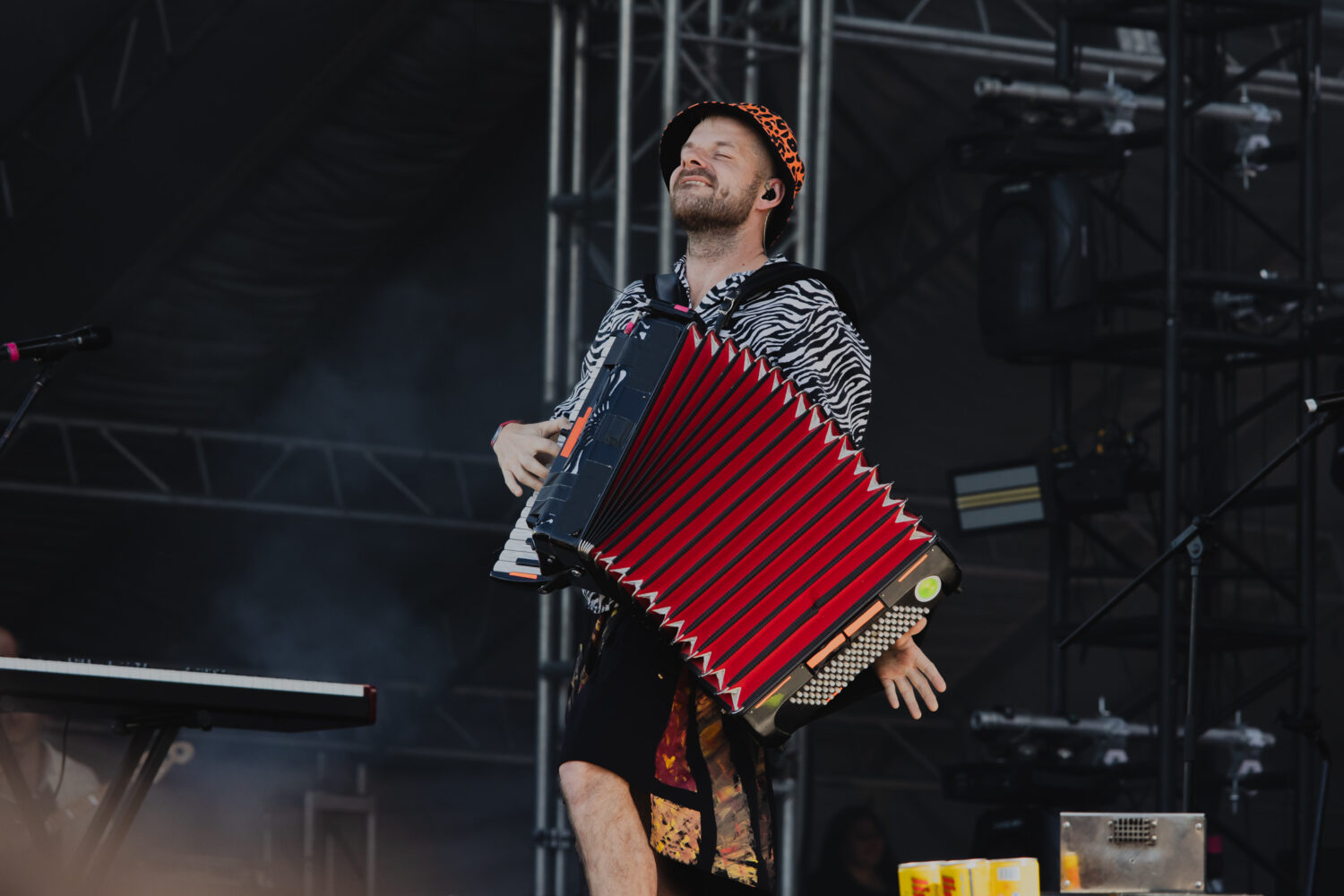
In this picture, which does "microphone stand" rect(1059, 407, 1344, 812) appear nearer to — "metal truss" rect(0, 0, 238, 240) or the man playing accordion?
the man playing accordion

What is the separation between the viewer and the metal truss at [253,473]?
9453 mm

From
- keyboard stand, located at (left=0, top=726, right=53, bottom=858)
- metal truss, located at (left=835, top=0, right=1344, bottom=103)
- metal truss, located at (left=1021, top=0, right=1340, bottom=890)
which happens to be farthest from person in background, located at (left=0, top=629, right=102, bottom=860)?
metal truss, located at (left=835, top=0, right=1344, bottom=103)

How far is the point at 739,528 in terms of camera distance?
2.47 metres

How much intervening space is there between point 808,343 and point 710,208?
0.31m

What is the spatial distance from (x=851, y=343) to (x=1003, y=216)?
183 inches

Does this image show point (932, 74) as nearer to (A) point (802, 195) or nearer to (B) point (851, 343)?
A: (A) point (802, 195)

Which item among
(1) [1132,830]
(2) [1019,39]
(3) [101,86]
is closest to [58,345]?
(1) [1132,830]

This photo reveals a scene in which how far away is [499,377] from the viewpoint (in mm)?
9781

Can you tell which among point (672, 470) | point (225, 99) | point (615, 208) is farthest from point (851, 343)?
point (225, 99)

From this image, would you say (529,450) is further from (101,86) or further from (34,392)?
(101,86)

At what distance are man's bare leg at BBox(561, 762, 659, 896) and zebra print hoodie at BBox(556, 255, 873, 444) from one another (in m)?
0.54

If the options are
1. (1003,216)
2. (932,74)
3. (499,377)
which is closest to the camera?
(1003,216)

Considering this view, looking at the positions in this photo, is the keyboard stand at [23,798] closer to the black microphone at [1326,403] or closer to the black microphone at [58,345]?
the black microphone at [58,345]

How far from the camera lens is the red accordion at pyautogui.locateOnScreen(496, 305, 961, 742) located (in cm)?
241
